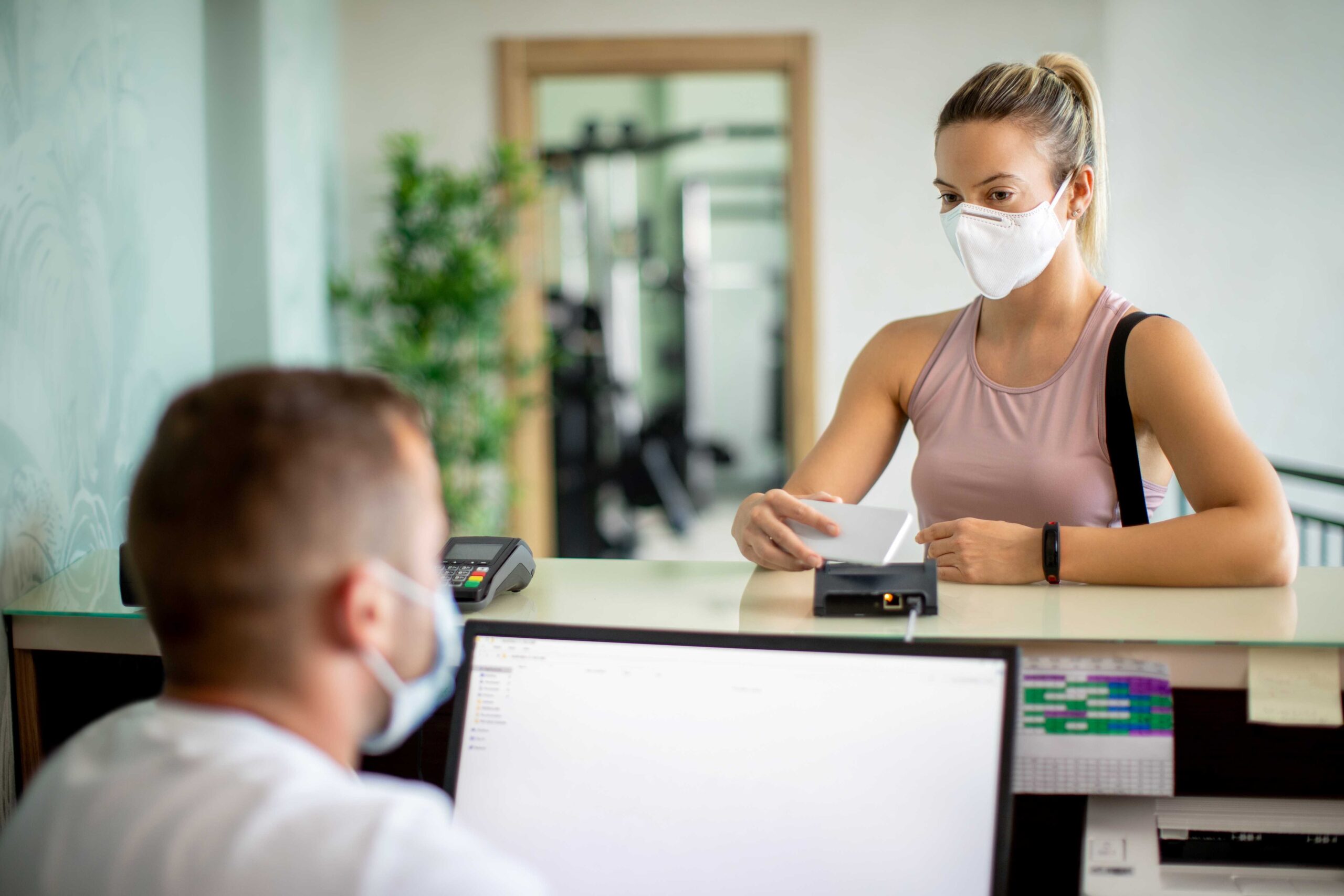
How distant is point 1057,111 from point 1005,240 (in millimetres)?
189

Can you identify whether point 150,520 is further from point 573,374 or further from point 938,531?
point 573,374

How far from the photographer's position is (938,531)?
1201 mm

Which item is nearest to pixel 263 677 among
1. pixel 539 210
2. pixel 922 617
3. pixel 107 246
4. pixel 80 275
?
pixel 922 617

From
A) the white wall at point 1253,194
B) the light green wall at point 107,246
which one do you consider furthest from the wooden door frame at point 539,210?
the white wall at point 1253,194

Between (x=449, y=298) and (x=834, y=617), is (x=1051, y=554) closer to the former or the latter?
(x=834, y=617)

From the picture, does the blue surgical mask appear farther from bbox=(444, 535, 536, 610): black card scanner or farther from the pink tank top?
the pink tank top

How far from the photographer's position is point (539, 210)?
4203mm

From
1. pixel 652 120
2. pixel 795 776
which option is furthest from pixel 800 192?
pixel 795 776

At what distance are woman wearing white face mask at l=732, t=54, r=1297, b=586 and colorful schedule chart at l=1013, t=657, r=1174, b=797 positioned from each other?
221 millimetres

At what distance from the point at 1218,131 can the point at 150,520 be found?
12.3 ft

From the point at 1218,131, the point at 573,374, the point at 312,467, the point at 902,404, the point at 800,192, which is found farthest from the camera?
the point at 573,374

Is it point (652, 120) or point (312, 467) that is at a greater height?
point (652, 120)

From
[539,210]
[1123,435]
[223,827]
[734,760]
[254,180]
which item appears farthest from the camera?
[539,210]

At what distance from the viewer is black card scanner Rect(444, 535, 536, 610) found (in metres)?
1.09
